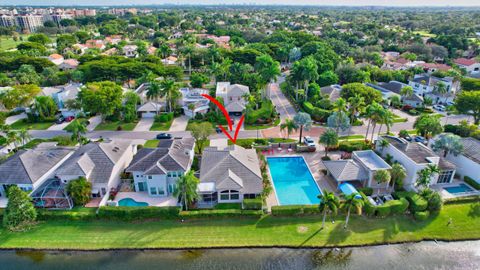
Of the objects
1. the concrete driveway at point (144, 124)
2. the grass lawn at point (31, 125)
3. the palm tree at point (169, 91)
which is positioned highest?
the palm tree at point (169, 91)

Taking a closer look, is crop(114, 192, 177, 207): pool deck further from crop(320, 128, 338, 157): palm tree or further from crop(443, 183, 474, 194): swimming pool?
crop(443, 183, 474, 194): swimming pool

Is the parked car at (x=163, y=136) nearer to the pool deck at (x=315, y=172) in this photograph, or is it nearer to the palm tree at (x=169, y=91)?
the palm tree at (x=169, y=91)

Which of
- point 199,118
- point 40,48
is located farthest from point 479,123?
point 40,48

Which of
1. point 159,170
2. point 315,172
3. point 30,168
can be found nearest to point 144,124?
point 30,168

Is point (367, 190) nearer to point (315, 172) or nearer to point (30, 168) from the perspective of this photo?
point (315, 172)

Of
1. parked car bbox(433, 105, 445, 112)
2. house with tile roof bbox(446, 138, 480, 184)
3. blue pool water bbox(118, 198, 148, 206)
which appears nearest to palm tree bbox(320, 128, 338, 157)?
house with tile roof bbox(446, 138, 480, 184)

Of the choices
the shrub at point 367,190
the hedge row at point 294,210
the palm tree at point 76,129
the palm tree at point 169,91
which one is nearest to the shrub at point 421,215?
the shrub at point 367,190
